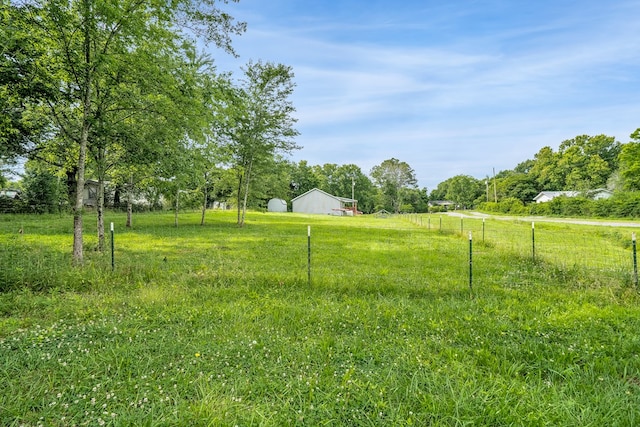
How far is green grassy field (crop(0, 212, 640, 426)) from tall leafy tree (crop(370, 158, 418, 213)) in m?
61.9

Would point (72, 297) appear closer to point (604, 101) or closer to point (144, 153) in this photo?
point (144, 153)

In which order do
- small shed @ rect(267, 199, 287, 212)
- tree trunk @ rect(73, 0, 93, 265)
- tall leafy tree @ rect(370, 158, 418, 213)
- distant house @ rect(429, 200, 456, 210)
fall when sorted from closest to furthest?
tree trunk @ rect(73, 0, 93, 265)
small shed @ rect(267, 199, 287, 212)
tall leafy tree @ rect(370, 158, 418, 213)
distant house @ rect(429, 200, 456, 210)

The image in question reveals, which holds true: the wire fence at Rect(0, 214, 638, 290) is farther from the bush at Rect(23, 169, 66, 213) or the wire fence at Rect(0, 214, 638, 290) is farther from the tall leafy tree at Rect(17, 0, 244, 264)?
the bush at Rect(23, 169, 66, 213)

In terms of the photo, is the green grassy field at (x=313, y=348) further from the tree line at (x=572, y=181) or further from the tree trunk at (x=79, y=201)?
the tree line at (x=572, y=181)

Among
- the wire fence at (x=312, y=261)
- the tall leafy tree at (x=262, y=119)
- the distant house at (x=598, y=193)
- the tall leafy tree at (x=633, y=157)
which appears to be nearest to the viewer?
the wire fence at (x=312, y=261)

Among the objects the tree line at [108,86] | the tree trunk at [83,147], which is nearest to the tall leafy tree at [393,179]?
the tree line at [108,86]

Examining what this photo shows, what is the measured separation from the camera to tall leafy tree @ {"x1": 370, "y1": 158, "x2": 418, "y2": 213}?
219 ft

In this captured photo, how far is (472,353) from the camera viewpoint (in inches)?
121

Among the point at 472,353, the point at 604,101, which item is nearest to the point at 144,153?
the point at 472,353

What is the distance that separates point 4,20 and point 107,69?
1.54 meters

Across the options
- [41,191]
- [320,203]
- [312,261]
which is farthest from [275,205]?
[312,261]

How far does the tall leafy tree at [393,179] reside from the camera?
6688cm

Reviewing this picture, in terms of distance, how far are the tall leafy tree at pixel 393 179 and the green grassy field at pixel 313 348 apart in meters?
61.9

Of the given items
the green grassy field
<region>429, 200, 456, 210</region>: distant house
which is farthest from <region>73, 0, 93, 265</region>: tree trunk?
<region>429, 200, 456, 210</region>: distant house
